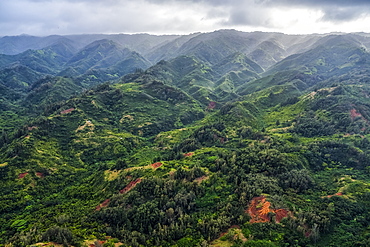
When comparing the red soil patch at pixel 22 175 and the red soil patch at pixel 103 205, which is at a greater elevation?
the red soil patch at pixel 22 175

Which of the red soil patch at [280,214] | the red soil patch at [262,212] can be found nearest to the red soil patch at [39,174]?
the red soil patch at [262,212]

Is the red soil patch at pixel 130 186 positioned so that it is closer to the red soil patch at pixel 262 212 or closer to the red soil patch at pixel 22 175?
the red soil patch at pixel 262 212

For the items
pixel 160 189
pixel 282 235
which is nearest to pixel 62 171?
pixel 160 189

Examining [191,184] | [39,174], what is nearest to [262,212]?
[191,184]

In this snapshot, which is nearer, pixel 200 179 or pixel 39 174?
pixel 200 179

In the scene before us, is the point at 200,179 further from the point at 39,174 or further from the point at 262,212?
the point at 39,174

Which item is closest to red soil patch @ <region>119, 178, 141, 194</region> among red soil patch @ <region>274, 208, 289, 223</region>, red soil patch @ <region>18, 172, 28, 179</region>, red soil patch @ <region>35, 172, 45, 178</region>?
red soil patch @ <region>274, 208, 289, 223</region>

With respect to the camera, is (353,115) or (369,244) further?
(353,115)

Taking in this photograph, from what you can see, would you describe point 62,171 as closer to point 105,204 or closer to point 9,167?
point 9,167
